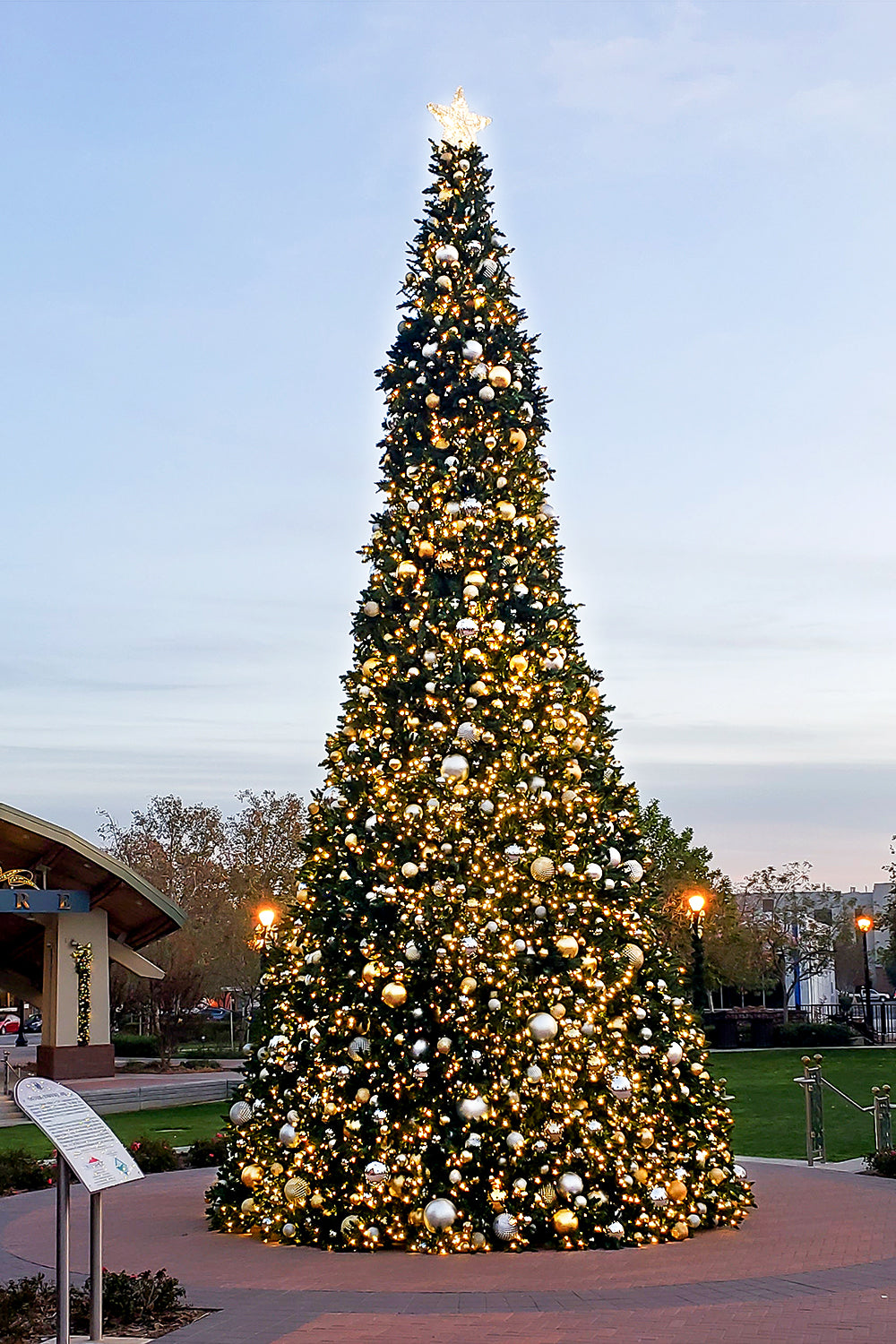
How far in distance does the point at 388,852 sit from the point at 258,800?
1565 inches

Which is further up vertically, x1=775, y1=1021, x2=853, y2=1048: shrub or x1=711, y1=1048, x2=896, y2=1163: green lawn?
x1=711, y1=1048, x2=896, y2=1163: green lawn

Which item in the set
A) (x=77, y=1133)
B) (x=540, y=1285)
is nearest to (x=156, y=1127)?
(x=540, y=1285)

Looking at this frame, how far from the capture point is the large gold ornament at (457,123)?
12234 millimetres

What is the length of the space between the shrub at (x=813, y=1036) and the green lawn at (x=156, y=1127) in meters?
16.4

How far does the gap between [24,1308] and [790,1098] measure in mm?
17273

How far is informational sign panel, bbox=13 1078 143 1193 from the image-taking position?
639 centimetres

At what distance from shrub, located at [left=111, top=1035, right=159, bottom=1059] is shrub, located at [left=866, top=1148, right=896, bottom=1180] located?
99.8 ft

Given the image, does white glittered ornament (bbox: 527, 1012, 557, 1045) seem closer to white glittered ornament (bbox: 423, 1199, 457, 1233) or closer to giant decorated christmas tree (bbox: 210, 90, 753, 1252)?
giant decorated christmas tree (bbox: 210, 90, 753, 1252)

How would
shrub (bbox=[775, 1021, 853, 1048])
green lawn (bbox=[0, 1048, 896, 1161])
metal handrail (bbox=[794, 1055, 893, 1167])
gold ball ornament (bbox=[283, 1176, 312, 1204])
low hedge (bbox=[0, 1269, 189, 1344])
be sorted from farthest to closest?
shrub (bbox=[775, 1021, 853, 1048])
green lawn (bbox=[0, 1048, 896, 1161])
metal handrail (bbox=[794, 1055, 893, 1167])
gold ball ornament (bbox=[283, 1176, 312, 1204])
low hedge (bbox=[0, 1269, 189, 1344])

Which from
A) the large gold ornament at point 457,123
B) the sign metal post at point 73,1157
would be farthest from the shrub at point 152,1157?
the large gold ornament at point 457,123

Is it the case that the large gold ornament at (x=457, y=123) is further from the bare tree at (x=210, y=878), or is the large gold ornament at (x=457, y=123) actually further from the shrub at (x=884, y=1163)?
the bare tree at (x=210, y=878)

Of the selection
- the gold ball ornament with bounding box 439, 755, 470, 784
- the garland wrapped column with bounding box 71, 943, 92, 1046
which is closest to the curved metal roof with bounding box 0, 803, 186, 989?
the garland wrapped column with bounding box 71, 943, 92, 1046

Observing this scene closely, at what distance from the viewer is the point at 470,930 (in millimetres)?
9891

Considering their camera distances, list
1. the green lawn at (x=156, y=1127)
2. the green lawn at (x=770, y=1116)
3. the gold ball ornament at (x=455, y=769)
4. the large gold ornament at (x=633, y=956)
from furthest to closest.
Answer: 1. the green lawn at (x=156, y=1127)
2. the green lawn at (x=770, y=1116)
3. the large gold ornament at (x=633, y=956)
4. the gold ball ornament at (x=455, y=769)
